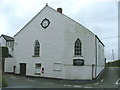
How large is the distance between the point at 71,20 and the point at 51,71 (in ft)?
23.4

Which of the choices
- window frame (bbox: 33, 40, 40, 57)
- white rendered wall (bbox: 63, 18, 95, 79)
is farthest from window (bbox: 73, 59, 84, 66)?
window frame (bbox: 33, 40, 40, 57)

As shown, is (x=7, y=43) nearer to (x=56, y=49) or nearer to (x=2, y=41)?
(x=2, y=41)

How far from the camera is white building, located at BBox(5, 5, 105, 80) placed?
17.5 meters

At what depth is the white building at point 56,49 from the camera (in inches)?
691

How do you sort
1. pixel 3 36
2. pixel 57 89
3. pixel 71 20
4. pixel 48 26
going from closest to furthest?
pixel 57 89, pixel 71 20, pixel 48 26, pixel 3 36

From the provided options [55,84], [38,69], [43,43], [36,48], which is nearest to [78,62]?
[55,84]

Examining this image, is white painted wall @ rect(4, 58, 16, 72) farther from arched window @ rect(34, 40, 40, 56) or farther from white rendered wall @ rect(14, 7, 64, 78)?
arched window @ rect(34, 40, 40, 56)

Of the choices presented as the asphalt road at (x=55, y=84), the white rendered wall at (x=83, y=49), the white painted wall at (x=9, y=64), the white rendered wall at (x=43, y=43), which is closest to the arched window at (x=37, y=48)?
the white rendered wall at (x=43, y=43)

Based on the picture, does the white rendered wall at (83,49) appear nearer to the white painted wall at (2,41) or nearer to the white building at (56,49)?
the white building at (56,49)

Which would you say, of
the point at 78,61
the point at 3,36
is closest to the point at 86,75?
the point at 78,61

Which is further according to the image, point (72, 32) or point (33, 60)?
point (33, 60)

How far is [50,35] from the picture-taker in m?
19.3

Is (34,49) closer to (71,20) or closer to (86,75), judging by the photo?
(71,20)

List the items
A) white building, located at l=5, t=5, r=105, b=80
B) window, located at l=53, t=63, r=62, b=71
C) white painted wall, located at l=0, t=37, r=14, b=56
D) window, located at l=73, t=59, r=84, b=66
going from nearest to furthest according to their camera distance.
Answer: window, located at l=73, t=59, r=84, b=66 < white building, located at l=5, t=5, r=105, b=80 < window, located at l=53, t=63, r=62, b=71 < white painted wall, located at l=0, t=37, r=14, b=56
